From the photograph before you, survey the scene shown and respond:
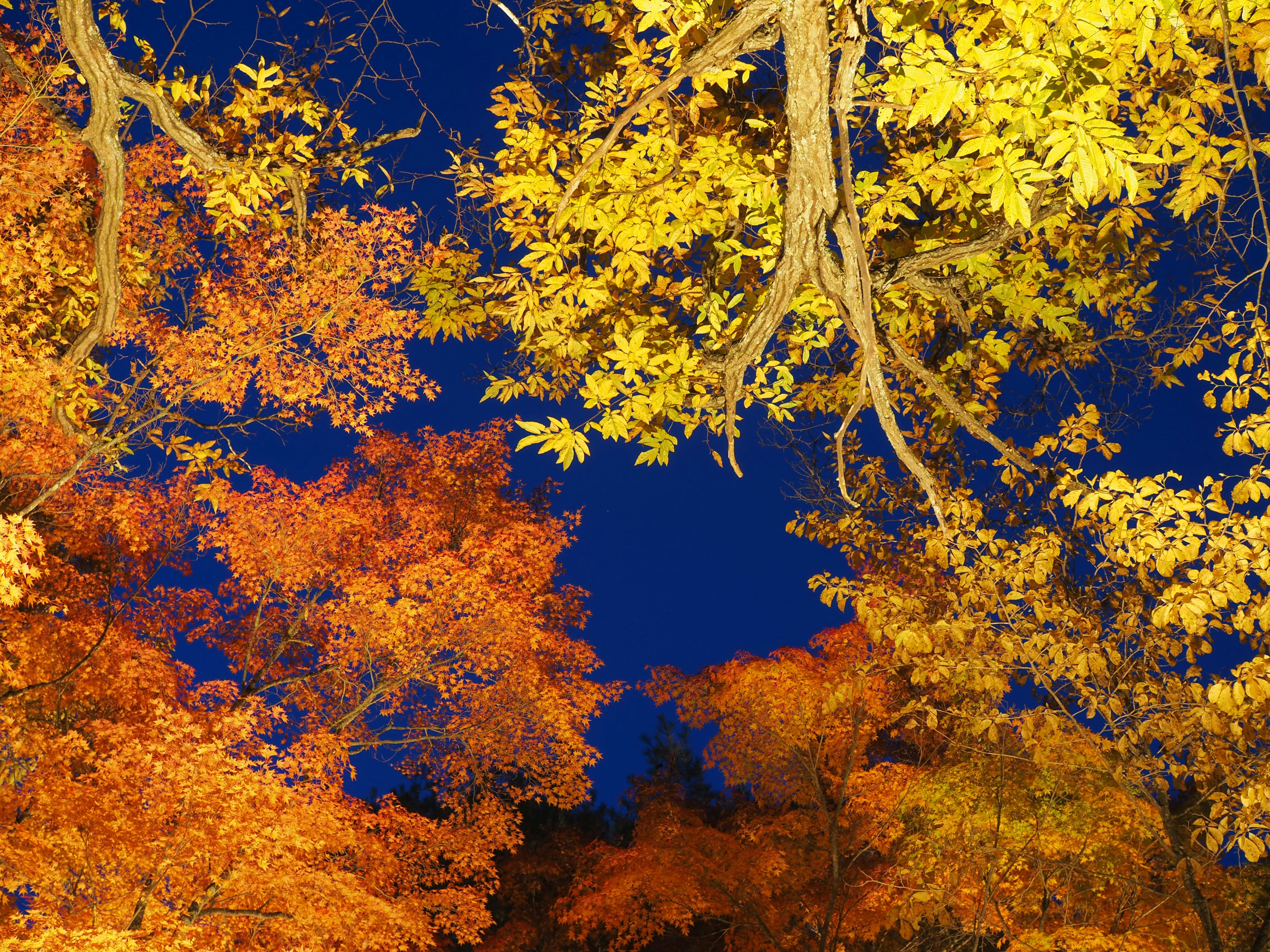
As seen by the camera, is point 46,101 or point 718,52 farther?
point 46,101

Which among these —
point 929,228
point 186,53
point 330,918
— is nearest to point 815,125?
point 929,228

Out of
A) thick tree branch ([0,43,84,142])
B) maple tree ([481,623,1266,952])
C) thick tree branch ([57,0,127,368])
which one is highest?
thick tree branch ([0,43,84,142])

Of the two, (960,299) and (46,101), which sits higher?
(46,101)

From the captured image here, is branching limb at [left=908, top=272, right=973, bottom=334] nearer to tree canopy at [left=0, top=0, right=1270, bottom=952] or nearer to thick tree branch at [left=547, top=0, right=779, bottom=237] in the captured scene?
tree canopy at [left=0, top=0, right=1270, bottom=952]

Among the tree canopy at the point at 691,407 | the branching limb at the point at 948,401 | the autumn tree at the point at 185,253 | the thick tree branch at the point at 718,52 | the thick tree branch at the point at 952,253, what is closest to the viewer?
the thick tree branch at the point at 718,52

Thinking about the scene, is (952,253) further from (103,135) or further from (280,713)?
(280,713)

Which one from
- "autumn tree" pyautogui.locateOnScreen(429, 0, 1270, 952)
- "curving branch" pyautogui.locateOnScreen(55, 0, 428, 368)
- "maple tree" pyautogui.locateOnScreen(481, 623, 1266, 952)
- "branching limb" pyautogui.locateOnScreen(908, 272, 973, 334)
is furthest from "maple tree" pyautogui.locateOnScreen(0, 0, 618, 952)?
"branching limb" pyautogui.locateOnScreen(908, 272, 973, 334)

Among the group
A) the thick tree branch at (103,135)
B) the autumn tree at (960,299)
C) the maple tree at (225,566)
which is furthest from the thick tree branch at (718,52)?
the thick tree branch at (103,135)

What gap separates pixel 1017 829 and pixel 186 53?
1045cm

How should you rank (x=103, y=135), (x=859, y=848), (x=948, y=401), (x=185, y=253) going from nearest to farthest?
(x=948, y=401), (x=103, y=135), (x=185, y=253), (x=859, y=848)

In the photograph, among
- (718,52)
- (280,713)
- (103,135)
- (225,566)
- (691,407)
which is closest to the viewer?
(718,52)

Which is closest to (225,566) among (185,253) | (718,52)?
(185,253)

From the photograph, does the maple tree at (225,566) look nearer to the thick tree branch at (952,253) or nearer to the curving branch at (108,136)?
the curving branch at (108,136)

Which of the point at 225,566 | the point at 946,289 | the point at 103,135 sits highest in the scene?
the point at 225,566
